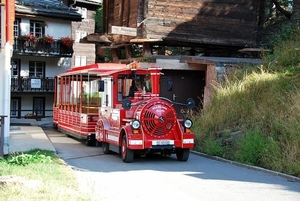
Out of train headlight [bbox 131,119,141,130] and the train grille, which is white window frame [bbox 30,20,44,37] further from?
train headlight [bbox 131,119,141,130]

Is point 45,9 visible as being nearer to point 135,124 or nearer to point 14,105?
point 14,105

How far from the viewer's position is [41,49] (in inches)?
1414

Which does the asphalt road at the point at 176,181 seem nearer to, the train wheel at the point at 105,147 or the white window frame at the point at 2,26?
the train wheel at the point at 105,147

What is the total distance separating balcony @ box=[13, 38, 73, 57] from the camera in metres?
35.0

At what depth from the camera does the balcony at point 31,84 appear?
35219mm

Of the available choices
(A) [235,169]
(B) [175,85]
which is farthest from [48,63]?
(A) [235,169]

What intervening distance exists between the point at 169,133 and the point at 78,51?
34840 millimetres

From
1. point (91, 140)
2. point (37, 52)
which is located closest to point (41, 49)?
point (37, 52)

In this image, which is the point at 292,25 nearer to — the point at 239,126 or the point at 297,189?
the point at 239,126

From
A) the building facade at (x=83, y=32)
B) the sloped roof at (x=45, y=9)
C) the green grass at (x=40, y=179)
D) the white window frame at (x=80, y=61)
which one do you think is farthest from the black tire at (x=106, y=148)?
the white window frame at (x=80, y=61)

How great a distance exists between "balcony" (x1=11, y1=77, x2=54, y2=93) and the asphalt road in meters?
21.4

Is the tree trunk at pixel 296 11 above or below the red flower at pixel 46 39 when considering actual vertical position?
above

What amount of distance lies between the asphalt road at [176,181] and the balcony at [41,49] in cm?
2157

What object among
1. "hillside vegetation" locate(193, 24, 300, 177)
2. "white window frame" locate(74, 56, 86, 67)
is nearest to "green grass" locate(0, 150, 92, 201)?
"hillside vegetation" locate(193, 24, 300, 177)
